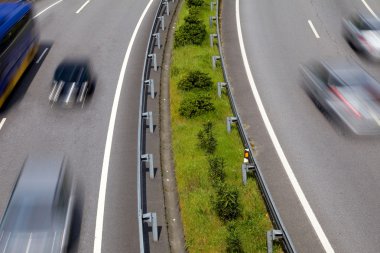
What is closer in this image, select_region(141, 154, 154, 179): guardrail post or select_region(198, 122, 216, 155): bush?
select_region(141, 154, 154, 179): guardrail post

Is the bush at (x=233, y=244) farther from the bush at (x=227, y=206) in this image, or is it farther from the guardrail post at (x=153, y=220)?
the guardrail post at (x=153, y=220)

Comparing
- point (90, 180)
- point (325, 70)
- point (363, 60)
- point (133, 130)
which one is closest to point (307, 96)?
point (325, 70)

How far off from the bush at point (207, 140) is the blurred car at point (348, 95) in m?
5.11

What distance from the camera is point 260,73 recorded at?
79.7 ft

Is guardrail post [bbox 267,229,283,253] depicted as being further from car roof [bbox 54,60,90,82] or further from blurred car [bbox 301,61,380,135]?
car roof [bbox 54,60,90,82]

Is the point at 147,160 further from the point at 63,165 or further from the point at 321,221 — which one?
the point at 321,221

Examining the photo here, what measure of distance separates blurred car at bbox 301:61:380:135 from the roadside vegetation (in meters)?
3.91

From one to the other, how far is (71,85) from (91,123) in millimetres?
3167

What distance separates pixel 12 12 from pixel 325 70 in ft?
50.7

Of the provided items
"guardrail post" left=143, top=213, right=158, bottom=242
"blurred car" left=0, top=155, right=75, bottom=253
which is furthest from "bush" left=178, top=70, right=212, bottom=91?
"guardrail post" left=143, top=213, right=158, bottom=242

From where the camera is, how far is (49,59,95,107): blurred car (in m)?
22.1

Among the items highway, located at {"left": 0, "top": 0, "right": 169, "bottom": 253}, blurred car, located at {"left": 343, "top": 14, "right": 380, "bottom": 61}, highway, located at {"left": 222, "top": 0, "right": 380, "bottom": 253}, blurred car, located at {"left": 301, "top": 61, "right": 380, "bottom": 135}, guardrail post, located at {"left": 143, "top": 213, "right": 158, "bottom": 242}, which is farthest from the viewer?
blurred car, located at {"left": 343, "top": 14, "right": 380, "bottom": 61}

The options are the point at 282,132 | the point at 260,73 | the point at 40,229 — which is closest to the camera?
the point at 40,229

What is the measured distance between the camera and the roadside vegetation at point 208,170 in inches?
558
